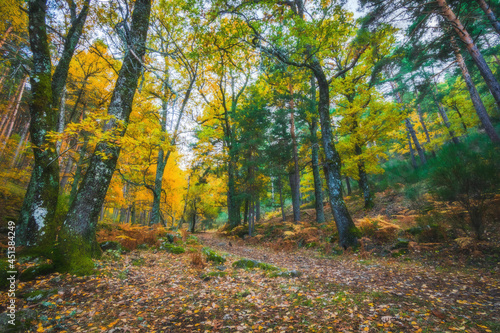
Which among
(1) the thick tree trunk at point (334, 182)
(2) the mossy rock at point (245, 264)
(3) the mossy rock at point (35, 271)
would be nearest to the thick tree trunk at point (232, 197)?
(1) the thick tree trunk at point (334, 182)

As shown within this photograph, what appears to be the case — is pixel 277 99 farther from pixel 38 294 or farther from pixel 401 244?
pixel 38 294

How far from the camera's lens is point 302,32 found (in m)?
6.61

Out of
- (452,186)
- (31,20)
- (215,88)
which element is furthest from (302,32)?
(215,88)

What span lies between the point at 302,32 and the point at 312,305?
26.1ft

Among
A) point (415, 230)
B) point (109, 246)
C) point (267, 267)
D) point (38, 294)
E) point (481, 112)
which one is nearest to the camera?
point (38, 294)

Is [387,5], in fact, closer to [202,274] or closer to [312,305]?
[312,305]

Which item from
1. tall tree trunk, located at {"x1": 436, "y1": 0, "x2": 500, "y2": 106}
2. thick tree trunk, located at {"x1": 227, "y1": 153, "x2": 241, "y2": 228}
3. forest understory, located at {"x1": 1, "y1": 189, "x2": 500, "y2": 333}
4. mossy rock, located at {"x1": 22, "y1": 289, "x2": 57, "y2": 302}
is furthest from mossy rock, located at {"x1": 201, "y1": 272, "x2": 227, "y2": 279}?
tall tree trunk, located at {"x1": 436, "y1": 0, "x2": 500, "y2": 106}

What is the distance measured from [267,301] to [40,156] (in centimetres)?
666

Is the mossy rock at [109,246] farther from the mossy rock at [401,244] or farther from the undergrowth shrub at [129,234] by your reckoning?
the mossy rock at [401,244]

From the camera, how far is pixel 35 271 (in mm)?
3832

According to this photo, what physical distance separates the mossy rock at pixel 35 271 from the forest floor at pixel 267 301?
0.49 feet

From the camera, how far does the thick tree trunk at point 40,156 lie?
4633 millimetres

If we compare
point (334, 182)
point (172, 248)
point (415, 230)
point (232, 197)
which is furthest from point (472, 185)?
point (232, 197)

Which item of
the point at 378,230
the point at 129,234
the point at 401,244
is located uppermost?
the point at 129,234
